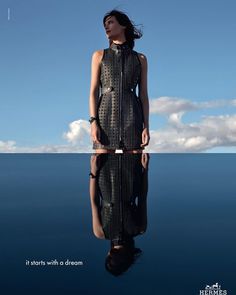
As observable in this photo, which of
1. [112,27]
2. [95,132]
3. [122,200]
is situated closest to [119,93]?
[95,132]

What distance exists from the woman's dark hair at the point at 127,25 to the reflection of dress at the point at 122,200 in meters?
2.53

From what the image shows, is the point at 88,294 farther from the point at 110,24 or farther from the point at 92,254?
the point at 110,24

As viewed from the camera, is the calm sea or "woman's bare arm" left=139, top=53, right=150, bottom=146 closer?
the calm sea

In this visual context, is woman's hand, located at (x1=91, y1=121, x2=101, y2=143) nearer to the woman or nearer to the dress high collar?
the woman

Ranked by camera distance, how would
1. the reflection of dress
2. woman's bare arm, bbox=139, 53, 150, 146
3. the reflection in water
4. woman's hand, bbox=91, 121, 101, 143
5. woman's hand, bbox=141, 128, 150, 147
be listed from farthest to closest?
1. woman's bare arm, bbox=139, 53, 150, 146
2. woman's hand, bbox=141, 128, 150, 147
3. woman's hand, bbox=91, 121, 101, 143
4. the reflection of dress
5. the reflection in water

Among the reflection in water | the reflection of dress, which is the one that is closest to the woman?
the reflection of dress

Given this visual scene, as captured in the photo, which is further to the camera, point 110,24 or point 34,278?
point 110,24

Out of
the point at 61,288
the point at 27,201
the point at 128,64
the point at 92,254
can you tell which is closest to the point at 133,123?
the point at 128,64

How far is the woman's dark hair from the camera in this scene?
246 inches

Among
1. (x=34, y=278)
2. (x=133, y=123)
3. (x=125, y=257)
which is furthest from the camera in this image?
(x=133, y=123)

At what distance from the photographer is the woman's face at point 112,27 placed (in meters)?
6.20

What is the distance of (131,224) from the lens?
8.89 feet

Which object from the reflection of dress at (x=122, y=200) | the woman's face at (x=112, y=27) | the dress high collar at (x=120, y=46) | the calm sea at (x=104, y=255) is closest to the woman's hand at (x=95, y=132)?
the reflection of dress at (x=122, y=200)

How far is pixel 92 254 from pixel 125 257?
0.78 feet
